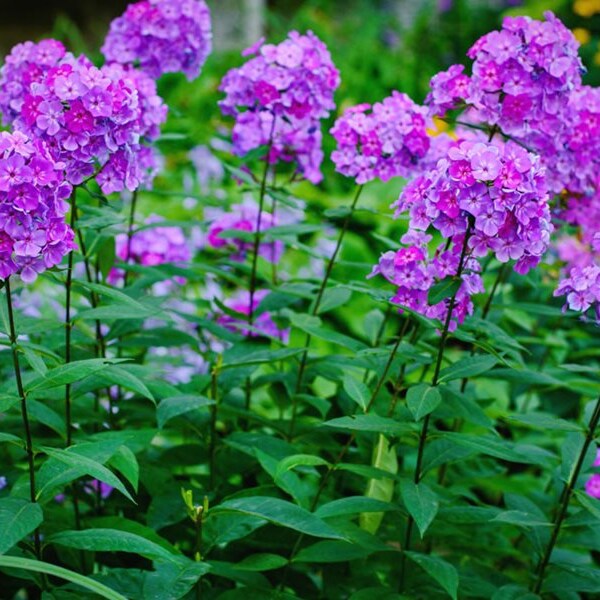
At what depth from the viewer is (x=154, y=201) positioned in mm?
5441

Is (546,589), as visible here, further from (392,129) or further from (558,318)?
(558,318)

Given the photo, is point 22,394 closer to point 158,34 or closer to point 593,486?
point 158,34

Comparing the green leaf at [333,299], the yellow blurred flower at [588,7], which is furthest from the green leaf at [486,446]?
the yellow blurred flower at [588,7]

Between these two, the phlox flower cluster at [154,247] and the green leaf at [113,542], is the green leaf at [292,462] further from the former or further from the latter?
the phlox flower cluster at [154,247]

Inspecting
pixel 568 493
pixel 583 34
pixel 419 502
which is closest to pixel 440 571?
pixel 419 502

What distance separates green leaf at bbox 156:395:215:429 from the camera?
5.95 ft

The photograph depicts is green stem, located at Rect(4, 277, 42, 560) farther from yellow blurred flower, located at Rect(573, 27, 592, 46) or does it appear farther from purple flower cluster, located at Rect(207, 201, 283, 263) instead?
yellow blurred flower, located at Rect(573, 27, 592, 46)

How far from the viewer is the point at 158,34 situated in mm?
2328

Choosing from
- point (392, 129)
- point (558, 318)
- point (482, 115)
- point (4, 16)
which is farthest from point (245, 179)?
point (4, 16)

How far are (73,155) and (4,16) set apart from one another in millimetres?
7874

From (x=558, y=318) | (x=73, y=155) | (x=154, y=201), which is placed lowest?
(x=154, y=201)

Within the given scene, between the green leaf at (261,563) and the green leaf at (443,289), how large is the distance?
0.57 m

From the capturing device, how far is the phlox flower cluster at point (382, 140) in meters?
2.04

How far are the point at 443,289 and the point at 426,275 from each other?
3.0 inches
